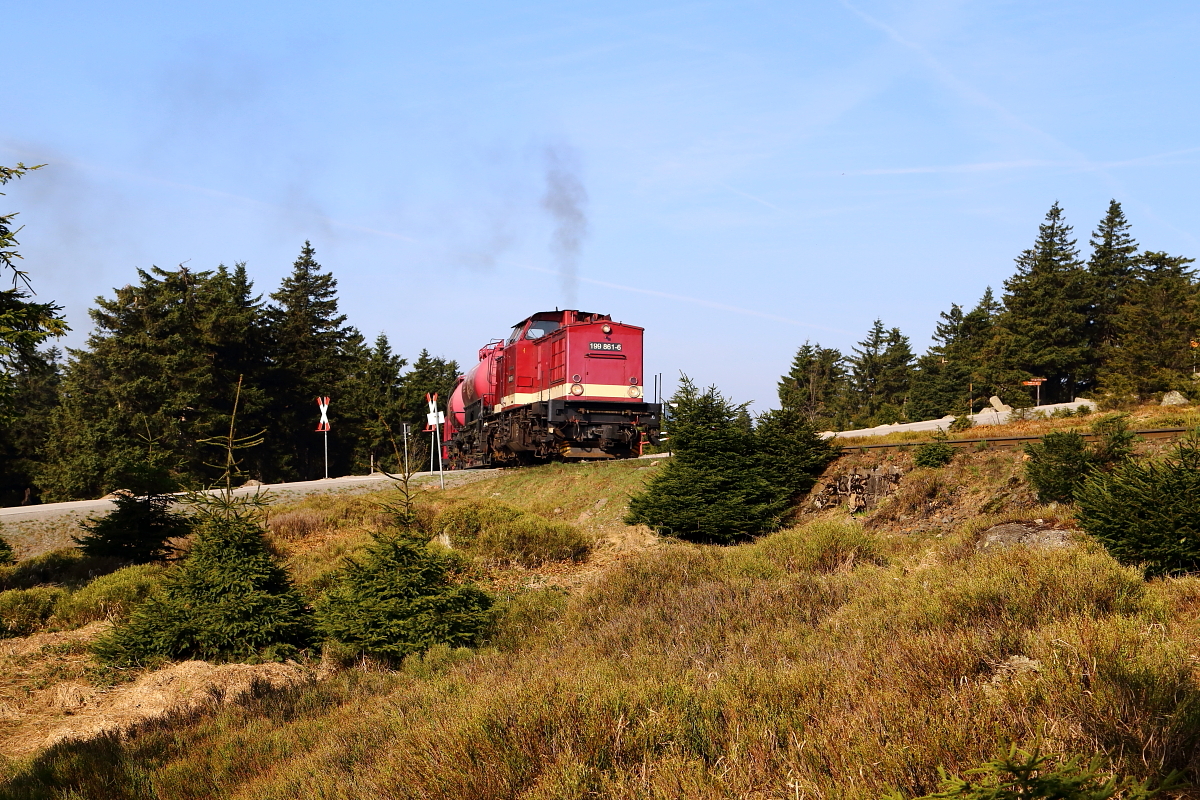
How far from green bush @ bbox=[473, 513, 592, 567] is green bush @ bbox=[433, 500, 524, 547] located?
483 mm

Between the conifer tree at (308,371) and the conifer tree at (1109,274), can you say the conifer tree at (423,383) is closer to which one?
the conifer tree at (308,371)

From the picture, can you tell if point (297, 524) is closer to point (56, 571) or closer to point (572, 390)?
point (56, 571)

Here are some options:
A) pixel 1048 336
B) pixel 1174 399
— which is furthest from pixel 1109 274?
pixel 1174 399

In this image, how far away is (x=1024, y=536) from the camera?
1039 cm

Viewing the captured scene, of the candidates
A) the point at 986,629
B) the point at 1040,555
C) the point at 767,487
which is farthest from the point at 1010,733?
the point at 767,487

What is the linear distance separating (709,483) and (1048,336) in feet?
152

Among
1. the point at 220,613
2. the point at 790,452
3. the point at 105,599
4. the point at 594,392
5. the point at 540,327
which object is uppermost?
the point at 540,327

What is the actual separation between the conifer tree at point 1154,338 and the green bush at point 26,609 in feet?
137

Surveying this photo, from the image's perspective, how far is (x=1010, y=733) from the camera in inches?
154

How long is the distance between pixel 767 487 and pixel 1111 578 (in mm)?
9190

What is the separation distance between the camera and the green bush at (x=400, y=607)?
9508 millimetres

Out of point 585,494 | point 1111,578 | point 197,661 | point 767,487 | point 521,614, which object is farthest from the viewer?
point 585,494

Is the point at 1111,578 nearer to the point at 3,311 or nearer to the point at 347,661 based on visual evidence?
the point at 347,661

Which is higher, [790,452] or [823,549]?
[790,452]
